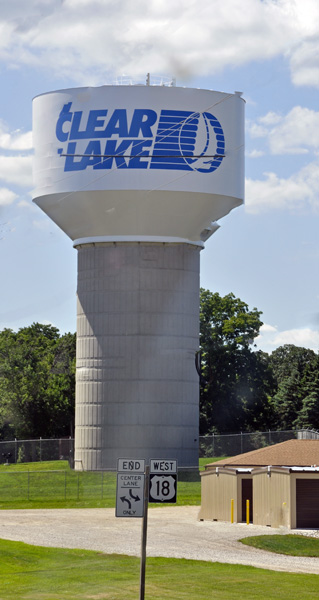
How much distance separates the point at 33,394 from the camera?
9888 centimetres

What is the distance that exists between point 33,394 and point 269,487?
167ft

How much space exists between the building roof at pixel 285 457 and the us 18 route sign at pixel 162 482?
29.1 meters

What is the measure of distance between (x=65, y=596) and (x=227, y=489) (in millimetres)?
26526

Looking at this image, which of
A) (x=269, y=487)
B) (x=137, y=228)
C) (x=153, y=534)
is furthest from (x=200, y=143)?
(x=153, y=534)

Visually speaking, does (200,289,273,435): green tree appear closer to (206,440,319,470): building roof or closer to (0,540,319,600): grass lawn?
(206,440,319,470): building roof

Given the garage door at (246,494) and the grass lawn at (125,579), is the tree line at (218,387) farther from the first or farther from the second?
the grass lawn at (125,579)

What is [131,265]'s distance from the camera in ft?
223

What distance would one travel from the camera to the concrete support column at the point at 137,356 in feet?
222

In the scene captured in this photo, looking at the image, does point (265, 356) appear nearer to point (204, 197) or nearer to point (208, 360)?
point (208, 360)

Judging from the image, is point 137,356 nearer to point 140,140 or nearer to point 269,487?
point 140,140

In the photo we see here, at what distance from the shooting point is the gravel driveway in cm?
3891

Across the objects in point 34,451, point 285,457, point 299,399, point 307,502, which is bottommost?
point 307,502

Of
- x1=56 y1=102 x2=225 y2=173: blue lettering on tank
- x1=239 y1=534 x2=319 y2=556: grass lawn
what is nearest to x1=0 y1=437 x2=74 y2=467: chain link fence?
x1=56 y1=102 x2=225 y2=173: blue lettering on tank

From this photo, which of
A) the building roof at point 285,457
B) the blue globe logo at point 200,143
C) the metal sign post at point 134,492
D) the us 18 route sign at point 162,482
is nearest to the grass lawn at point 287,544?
the building roof at point 285,457
